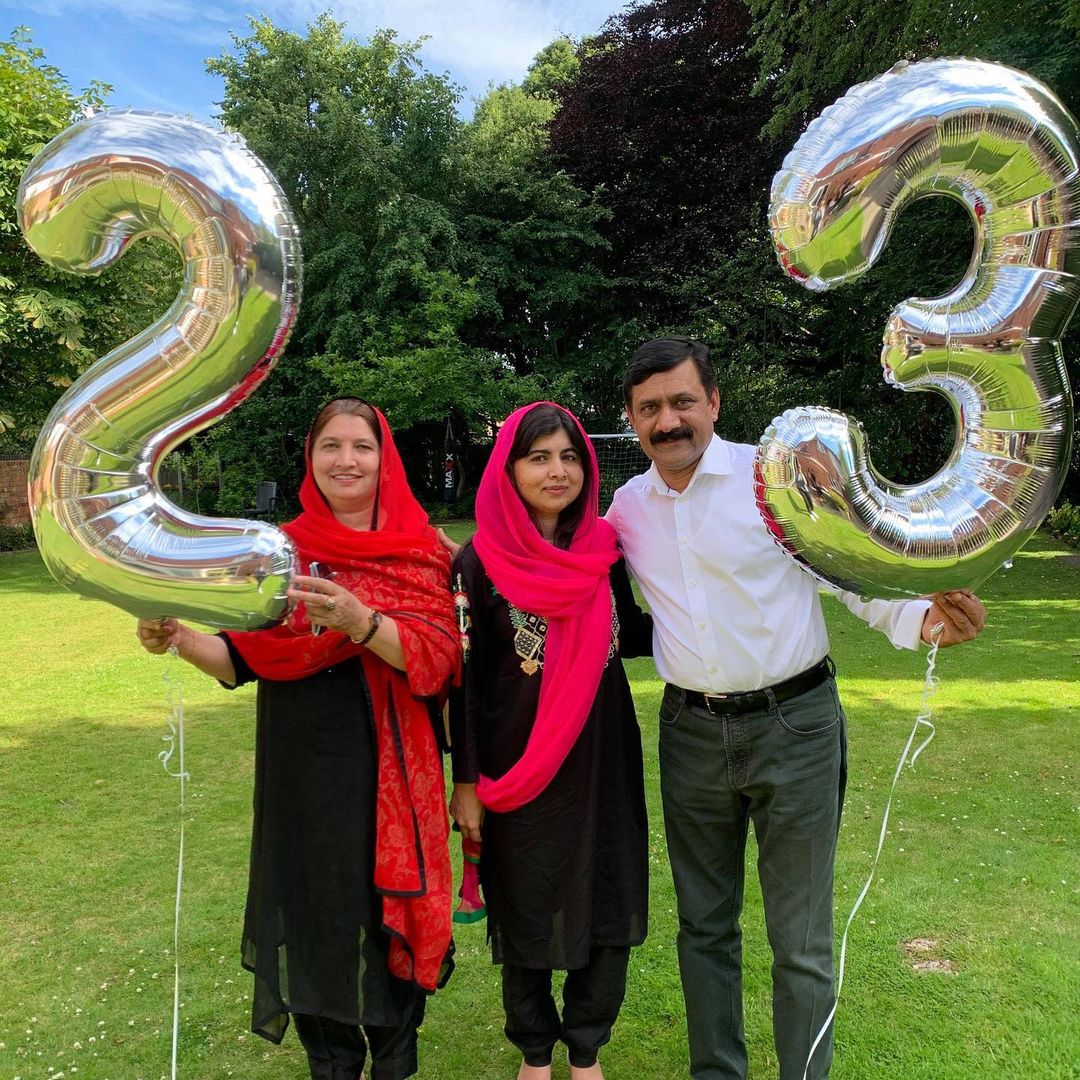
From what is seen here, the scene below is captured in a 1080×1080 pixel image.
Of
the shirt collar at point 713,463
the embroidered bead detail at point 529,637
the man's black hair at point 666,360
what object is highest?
the man's black hair at point 666,360

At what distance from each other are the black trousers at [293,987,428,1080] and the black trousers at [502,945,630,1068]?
28cm

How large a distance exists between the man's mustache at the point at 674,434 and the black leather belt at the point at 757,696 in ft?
2.05

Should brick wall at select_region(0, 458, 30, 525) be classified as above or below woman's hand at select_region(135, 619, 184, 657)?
below

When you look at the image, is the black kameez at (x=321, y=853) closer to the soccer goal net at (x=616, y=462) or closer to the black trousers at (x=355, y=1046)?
the black trousers at (x=355, y=1046)

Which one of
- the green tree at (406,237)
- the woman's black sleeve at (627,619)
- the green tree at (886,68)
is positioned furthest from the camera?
the green tree at (406,237)

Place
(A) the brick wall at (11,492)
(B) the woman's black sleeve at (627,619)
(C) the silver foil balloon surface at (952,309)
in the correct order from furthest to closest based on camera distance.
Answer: (A) the brick wall at (11,492) < (B) the woman's black sleeve at (627,619) < (C) the silver foil balloon surface at (952,309)

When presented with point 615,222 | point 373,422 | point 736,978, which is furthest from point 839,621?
point 615,222

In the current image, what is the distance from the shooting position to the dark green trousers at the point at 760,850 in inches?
79.9

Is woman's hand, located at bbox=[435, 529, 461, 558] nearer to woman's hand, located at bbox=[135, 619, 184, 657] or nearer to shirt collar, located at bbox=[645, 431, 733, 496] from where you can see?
shirt collar, located at bbox=[645, 431, 733, 496]

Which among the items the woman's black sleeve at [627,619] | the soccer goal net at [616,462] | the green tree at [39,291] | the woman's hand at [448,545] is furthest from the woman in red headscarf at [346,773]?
the soccer goal net at [616,462]

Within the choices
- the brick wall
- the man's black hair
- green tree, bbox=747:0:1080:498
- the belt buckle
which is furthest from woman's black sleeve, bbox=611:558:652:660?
the brick wall

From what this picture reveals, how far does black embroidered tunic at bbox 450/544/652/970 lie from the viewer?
2176mm

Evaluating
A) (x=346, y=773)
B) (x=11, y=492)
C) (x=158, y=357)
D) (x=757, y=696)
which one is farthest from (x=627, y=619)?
(x=11, y=492)

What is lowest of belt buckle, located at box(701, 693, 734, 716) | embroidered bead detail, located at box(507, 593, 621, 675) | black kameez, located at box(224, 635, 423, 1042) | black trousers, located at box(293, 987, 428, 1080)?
black trousers, located at box(293, 987, 428, 1080)
